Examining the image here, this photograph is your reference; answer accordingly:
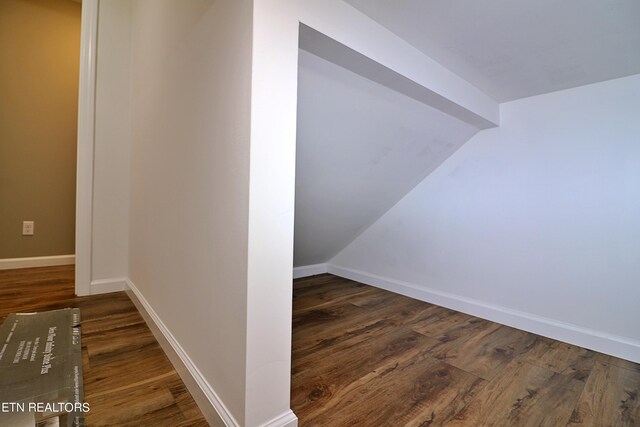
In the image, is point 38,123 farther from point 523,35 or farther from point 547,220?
point 547,220

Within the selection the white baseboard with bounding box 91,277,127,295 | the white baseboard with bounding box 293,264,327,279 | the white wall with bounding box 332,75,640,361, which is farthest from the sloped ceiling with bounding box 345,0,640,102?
the white baseboard with bounding box 91,277,127,295

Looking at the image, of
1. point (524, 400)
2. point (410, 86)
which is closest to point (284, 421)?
point (524, 400)

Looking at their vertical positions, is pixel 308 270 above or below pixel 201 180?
below

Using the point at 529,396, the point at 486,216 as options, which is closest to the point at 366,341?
the point at 529,396

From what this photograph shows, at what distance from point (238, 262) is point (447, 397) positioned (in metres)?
1.11

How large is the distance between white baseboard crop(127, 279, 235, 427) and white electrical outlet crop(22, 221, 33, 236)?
2.06 metres

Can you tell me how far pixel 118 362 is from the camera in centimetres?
138

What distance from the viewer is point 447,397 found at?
124 centimetres

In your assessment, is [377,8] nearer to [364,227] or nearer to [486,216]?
[486,216]

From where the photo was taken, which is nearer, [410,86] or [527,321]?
[410,86]

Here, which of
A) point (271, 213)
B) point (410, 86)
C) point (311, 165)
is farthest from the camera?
point (311, 165)

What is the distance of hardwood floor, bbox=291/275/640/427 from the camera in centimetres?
114

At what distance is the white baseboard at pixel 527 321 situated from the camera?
5.36ft

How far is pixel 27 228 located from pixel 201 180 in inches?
115
